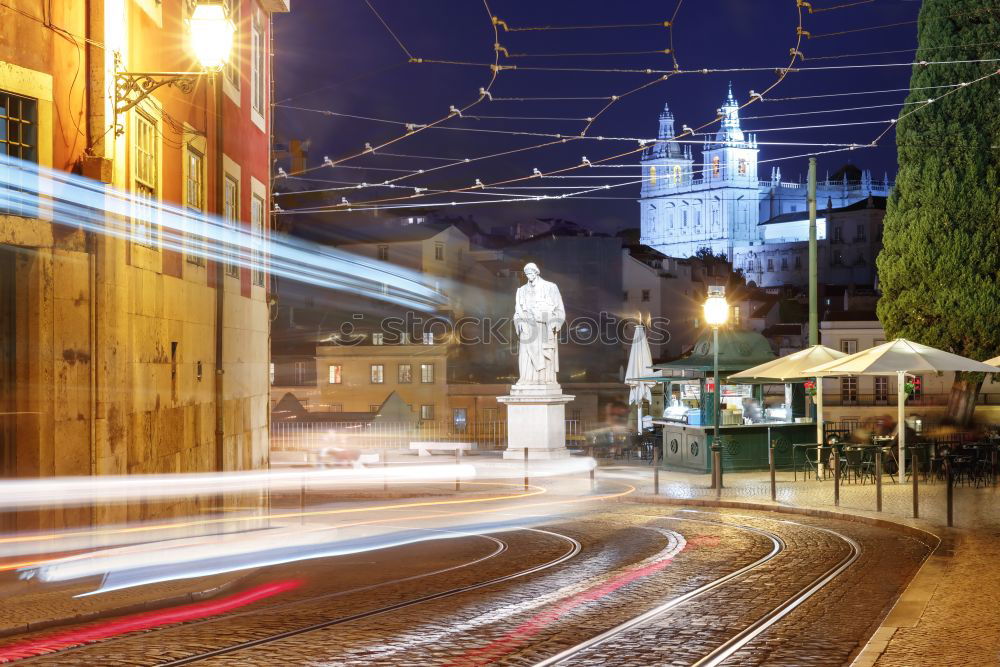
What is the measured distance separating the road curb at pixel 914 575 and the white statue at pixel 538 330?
697 centimetres

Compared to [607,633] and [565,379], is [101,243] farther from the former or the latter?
[565,379]

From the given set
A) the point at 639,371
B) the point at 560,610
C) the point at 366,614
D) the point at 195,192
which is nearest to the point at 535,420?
the point at 639,371

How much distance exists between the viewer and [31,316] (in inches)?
481

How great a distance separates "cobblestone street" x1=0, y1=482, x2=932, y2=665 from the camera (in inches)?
332

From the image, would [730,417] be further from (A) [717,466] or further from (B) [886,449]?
(A) [717,466]

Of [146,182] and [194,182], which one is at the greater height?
[194,182]

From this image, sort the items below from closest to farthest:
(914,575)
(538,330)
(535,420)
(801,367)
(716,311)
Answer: (914,575)
(716,311)
(801,367)
(538,330)
(535,420)

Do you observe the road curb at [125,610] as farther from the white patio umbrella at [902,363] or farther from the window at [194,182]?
the white patio umbrella at [902,363]

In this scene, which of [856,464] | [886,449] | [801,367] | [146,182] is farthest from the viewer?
[801,367]

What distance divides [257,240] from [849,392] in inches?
2211

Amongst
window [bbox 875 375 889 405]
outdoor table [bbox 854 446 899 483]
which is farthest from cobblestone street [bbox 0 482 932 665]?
window [bbox 875 375 889 405]

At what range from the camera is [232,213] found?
65.7ft

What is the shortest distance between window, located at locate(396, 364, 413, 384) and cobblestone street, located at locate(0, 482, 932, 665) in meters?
45.3

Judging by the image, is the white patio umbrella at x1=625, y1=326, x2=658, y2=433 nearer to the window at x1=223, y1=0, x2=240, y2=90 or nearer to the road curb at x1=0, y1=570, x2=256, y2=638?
the window at x1=223, y1=0, x2=240, y2=90
